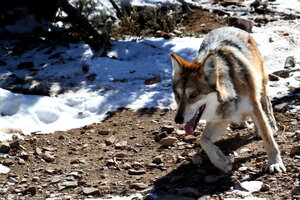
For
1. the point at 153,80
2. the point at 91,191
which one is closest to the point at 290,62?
the point at 153,80

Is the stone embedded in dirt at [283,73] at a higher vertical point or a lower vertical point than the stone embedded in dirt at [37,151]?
higher

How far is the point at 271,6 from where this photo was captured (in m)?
11.5

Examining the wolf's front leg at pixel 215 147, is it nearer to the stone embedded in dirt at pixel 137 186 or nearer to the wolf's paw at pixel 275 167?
the wolf's paw at pixel 275 167

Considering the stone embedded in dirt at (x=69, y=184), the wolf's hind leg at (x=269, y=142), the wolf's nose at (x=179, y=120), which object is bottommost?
the stone embedded in dirt at (x=69, y=184)

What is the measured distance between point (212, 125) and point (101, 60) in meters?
4.15

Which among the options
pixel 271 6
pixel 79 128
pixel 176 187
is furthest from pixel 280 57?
pixel 176 187

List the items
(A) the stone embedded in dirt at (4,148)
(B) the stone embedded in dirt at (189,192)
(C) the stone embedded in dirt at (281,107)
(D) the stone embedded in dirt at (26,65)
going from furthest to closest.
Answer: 1. (D) the stone embedded in dirt at (26,65)
2. (C) the stone embedded in dirt at (281,107)
3. (A) the stone embedded in dirt at (4,148)
4. (B) the stone embedded in dirt at (189,192)

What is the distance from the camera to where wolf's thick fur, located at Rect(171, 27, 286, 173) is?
15.6ft

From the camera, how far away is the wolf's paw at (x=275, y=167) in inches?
183

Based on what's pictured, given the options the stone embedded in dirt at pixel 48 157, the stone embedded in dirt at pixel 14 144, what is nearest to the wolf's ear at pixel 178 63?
the stone embedded in dirt at pixel 48 157

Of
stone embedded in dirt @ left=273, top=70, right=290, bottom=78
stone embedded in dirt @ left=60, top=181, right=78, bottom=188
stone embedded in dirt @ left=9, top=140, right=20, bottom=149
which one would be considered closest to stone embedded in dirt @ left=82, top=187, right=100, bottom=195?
stone embedded in dirt @ left=60, top=181, right=78, bottom=188

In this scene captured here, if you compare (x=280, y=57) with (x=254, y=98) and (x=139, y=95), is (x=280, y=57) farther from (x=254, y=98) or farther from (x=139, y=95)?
(x=254, y=98)

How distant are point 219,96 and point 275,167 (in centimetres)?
100

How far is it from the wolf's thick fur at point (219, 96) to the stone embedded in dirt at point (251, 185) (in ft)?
0.94
